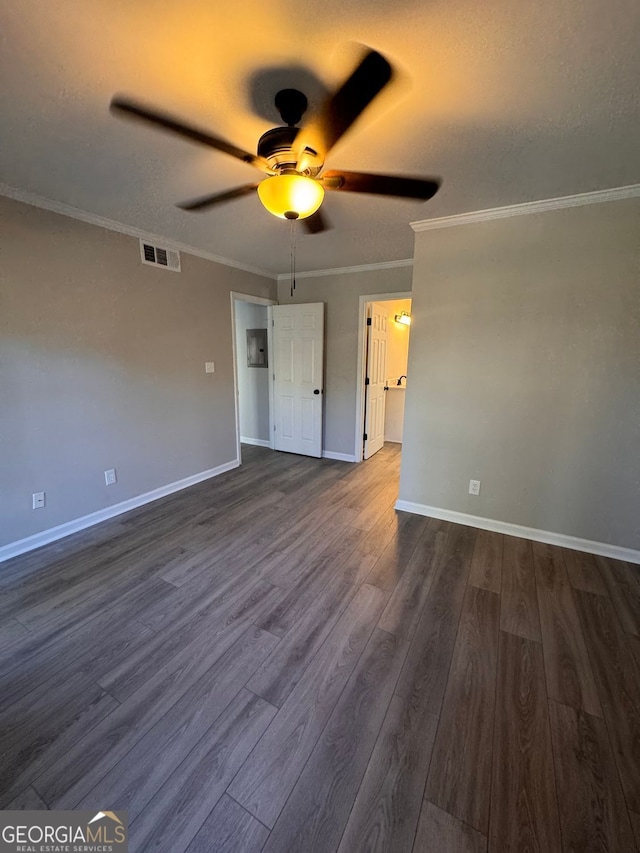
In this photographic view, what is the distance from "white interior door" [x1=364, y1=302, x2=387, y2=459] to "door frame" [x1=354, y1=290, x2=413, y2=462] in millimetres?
86

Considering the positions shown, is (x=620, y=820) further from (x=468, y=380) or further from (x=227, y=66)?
(x=227, y=66)

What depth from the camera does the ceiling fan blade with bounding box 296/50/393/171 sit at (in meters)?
0.97

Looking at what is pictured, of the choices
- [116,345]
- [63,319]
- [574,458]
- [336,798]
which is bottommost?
[336,798]

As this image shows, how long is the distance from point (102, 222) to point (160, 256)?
523mm

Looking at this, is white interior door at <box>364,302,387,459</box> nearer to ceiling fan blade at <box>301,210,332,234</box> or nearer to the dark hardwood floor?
ceiling fan blade at <box>301,210,332,234</box>

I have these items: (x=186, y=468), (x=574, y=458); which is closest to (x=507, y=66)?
(x=574, y=458)

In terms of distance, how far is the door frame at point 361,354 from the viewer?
3.96 metres

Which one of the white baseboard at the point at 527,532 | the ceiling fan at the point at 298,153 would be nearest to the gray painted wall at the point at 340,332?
the white baseboard at the point at 527,532

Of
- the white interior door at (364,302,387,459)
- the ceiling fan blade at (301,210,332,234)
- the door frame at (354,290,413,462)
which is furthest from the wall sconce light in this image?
the ceiling fan blade at (301,210,332,234)

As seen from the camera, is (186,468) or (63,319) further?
(186,468)

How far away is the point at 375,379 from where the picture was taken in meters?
4.64

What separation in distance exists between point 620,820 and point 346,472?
127 inches

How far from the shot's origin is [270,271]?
439cm

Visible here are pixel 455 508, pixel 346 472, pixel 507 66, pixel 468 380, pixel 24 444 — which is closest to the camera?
pixel 507 66
